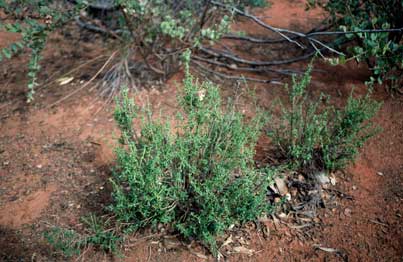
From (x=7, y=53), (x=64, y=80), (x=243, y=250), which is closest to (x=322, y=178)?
(x=243, y=250)

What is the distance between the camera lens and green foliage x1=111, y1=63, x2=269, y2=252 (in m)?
2.38

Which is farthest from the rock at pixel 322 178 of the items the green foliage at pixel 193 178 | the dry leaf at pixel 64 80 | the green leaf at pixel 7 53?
the dry leaf at pixel 64 80

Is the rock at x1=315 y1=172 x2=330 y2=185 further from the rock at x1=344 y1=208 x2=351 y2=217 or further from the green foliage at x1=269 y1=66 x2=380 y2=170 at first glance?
the rock at x1=344 y1=208 x2=351 y2=217

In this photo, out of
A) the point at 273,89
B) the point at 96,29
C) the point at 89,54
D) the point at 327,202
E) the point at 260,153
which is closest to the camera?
the point at 327,202

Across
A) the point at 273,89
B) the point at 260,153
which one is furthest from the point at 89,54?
the point at 260,153

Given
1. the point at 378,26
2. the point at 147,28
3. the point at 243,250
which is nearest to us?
the point at 243,250

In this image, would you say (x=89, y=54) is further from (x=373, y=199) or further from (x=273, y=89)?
(x=373, y=199)

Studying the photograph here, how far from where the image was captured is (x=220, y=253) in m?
2.55

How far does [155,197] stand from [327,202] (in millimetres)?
1327

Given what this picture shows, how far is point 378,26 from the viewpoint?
356 cm

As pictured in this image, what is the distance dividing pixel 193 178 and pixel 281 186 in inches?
30.8

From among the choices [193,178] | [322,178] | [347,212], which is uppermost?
[193,178]

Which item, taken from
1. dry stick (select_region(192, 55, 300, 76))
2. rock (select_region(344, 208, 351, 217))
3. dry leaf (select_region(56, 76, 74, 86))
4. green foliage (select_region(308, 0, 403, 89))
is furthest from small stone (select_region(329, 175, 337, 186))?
dry leaf (select_region(56, 76, 74, 86))

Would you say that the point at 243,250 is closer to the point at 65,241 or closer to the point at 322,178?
the point at 322,178
